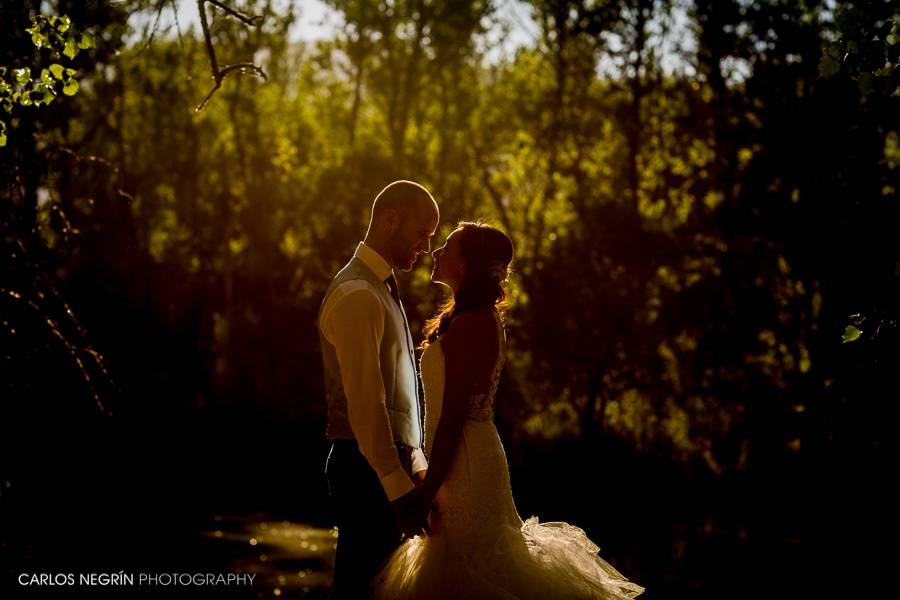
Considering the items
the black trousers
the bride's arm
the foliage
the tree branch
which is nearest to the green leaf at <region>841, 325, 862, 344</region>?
the bride's arm

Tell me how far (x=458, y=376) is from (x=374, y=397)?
1.60 feet

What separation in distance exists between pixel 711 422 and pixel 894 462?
179 inches

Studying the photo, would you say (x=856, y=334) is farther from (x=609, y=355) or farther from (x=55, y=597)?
(x=609, y=355)

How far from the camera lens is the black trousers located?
430cm

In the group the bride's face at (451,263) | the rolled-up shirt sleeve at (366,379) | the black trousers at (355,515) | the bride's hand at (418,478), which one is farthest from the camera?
the bride's face at (451,263)

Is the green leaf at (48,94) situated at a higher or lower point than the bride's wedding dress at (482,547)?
higher

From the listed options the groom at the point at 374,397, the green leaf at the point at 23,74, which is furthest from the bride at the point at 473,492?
the green leaf at the point at 23,74

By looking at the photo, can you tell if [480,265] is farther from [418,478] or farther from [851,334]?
[851,334]

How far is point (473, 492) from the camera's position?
4570 millimetres

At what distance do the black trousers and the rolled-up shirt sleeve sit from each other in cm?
12

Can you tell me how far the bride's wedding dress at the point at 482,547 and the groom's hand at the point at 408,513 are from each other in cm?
19

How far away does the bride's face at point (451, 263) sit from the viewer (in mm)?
4691

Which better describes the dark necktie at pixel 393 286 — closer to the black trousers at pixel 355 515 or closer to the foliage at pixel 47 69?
the black trousers at pixel 355 515

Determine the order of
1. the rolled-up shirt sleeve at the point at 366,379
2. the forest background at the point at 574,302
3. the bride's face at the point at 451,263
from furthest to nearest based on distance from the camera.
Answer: the forest background at the point at 574,302 → the bride's face at the point at 451,263 → the rolled-up shirt sleeve at the point at 366,379
